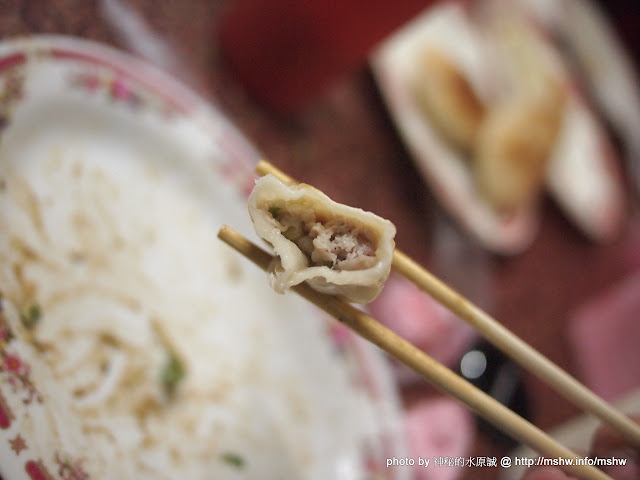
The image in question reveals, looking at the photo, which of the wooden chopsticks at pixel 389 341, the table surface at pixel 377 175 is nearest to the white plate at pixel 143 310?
the table surface at pixel 377 175

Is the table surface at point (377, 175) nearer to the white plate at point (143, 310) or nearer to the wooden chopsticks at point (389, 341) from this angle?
the white plate at point (143, 310)

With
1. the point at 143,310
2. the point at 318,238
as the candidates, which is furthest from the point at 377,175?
the point at 318,238

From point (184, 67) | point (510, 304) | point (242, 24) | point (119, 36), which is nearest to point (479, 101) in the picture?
point (510, 304)

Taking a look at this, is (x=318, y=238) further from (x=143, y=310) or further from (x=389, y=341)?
(x=143, y=310)

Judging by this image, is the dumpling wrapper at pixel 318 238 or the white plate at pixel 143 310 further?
the white plate at pixel 143 310

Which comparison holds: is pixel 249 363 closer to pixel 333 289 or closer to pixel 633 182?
pixel 333 289
